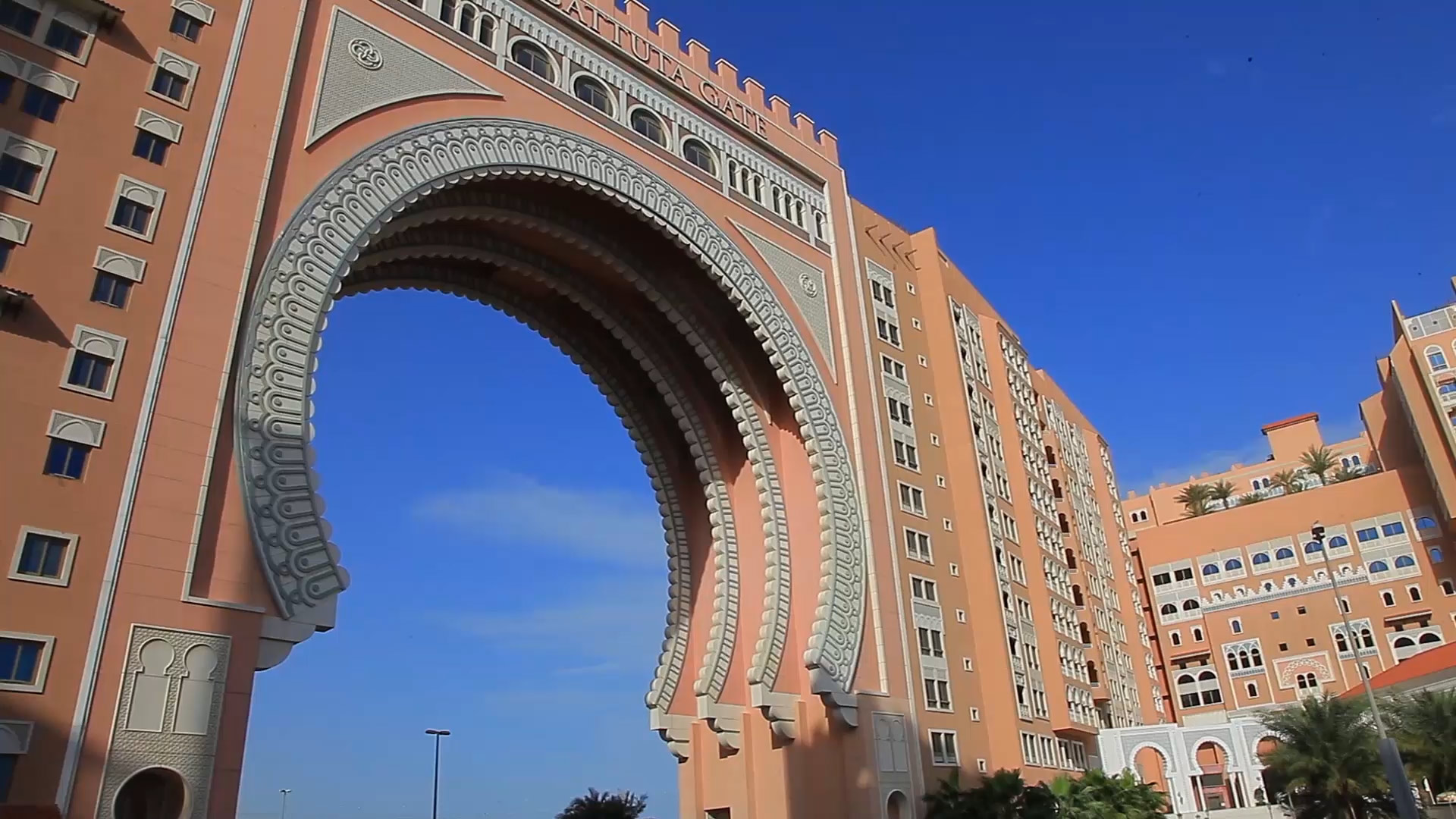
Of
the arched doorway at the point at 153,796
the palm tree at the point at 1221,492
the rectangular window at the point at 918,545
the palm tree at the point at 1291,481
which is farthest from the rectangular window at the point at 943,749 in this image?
the palm tree at the point at 1221,492

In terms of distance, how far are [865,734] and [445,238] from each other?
15630 mm

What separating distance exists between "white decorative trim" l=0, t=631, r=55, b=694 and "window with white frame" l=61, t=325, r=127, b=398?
338 centimetres

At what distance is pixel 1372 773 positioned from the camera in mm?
31203

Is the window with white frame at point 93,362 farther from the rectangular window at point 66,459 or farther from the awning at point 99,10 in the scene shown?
the awning at point 99,10

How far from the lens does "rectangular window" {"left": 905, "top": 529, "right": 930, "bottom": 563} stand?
30141mm

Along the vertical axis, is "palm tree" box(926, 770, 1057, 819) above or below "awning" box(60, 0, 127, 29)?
below

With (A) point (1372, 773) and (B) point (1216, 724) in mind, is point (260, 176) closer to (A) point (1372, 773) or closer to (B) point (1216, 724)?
(A) point (1372, 773)

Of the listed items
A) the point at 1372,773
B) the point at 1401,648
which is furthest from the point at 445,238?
the point at 1401,648

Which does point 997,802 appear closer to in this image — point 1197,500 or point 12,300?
point 12,300

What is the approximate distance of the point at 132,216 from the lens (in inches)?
623

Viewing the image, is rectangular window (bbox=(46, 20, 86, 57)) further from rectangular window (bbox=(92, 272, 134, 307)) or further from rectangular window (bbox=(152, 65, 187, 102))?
rectangular window (bbox=(92, 272, 134, 307))

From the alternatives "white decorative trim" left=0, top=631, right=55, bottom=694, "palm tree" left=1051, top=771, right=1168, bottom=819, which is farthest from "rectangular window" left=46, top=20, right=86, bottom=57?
"palm tree" left=1051, top=771, right=1168, bottom=819

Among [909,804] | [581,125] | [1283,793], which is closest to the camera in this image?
[581,125]

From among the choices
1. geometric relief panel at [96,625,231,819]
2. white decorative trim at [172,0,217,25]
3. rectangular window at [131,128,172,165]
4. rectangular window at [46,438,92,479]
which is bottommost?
geometric relief panel at [96,625,231,819]
